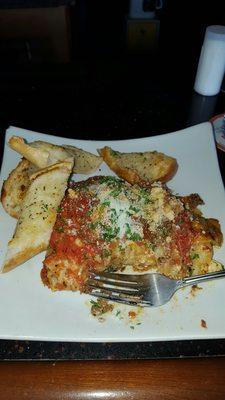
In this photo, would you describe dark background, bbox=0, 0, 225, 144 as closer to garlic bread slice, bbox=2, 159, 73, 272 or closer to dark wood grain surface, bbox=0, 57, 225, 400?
dark wood grain surface, bbox=0, 57, 225, 400

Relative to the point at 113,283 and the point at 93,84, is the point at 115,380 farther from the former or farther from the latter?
the point at 93,84

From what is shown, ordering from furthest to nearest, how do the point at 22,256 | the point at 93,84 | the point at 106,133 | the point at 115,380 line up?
the point at 93,84
the point at 106,133
the point at 22,256
the point at 115,380

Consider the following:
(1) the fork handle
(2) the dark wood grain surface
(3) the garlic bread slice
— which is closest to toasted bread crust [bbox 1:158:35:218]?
(3) the garlic bread slice

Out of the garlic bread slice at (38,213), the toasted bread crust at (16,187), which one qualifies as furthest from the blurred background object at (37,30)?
the garlic bread slice at (38,213)

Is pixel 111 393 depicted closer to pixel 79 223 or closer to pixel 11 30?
pixel 79 223

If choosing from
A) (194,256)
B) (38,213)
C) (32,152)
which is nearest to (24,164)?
(32,152)
